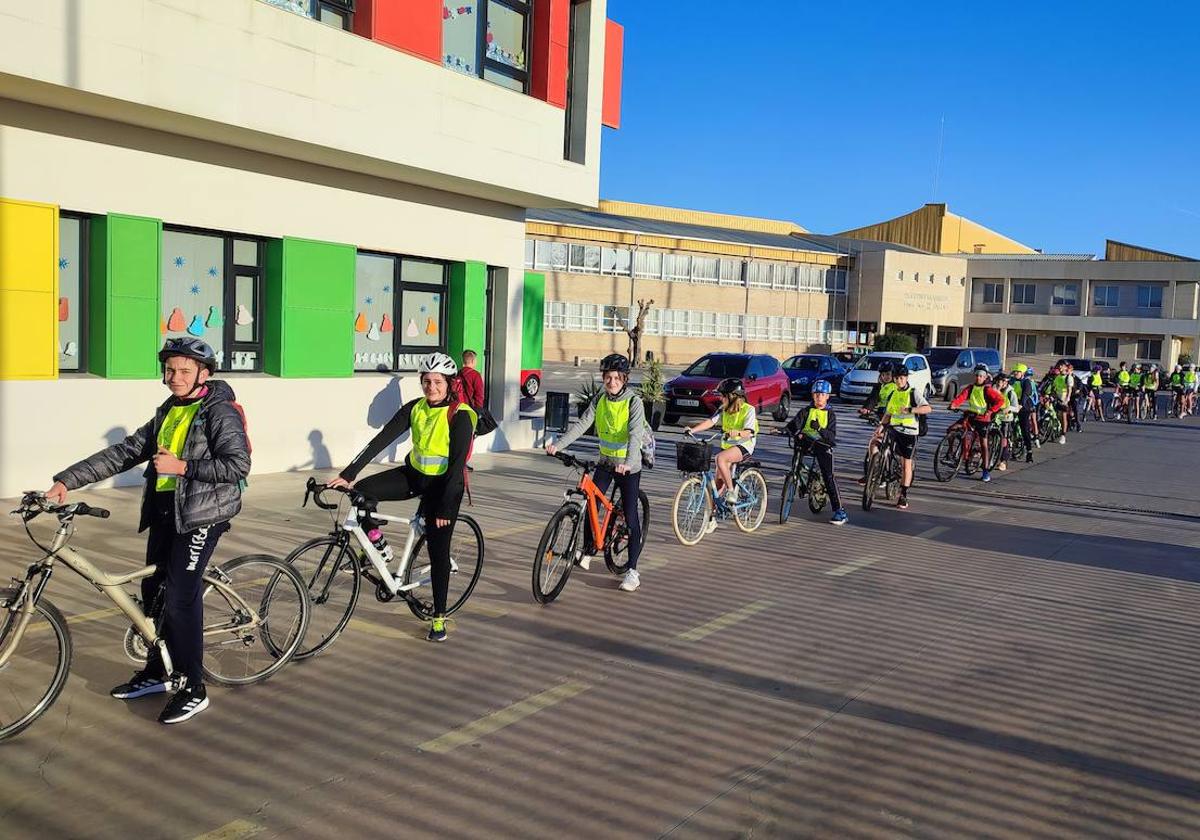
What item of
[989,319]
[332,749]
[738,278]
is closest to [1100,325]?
[989,319]

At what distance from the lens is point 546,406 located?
18016mm

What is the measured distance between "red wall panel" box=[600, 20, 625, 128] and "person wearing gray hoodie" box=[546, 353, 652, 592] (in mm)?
10769

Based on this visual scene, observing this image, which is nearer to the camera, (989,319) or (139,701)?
(139,701)

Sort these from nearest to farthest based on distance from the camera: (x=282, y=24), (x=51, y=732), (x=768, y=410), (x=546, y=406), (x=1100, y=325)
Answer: (x=51, y=732)
(x=282, y=24)
(x=546, y=406)
(x=768, y=410)
(x=1100, y=325)

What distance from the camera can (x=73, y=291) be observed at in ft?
36.8

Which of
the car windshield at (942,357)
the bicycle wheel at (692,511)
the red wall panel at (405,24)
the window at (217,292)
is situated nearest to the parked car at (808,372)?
the car windshield at (942,357)

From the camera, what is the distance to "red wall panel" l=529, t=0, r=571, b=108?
51.5 ft

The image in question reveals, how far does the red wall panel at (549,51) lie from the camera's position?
15.7 meters

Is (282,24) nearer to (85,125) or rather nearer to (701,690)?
(85,125)

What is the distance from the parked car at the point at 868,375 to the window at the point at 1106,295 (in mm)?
45340

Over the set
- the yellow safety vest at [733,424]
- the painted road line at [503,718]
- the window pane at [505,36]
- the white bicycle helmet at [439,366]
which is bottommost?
the painted road line at [503,718]

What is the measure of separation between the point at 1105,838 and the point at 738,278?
6189 cm

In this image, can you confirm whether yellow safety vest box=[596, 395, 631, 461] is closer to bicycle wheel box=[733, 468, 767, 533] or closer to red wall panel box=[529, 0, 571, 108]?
bicycle wheel box=[733, 468, 767, 533]

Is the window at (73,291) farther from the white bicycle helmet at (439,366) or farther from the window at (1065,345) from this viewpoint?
the window at (1065,345)
